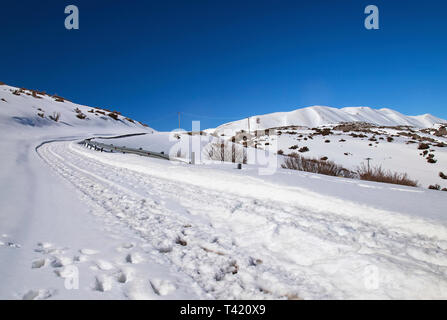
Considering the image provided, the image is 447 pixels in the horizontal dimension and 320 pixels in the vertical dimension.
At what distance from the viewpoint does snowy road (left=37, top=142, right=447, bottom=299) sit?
210 centimetres

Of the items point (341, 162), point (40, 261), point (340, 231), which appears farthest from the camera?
point (341, 162)

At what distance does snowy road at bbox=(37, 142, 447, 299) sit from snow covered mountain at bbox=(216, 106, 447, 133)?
254ft

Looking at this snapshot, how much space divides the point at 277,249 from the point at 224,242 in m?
0.71

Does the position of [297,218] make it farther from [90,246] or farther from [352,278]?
[90,246]

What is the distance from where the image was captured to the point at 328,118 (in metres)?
97.1

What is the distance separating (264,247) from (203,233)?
92 cm

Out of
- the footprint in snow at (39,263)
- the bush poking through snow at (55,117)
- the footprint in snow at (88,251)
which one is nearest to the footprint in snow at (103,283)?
the footprint in snow at (88,251)

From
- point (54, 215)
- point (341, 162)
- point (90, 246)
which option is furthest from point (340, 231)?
point (341, 162)

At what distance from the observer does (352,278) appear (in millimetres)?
2203

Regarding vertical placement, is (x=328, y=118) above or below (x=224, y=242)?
above

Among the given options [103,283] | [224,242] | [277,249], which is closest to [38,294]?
[103,283]

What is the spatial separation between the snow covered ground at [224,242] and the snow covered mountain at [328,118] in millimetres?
76772

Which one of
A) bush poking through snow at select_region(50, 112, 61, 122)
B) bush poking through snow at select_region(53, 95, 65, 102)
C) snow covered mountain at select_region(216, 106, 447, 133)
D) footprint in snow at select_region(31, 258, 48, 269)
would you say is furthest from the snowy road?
snow covered mountain at select_region(216, 106, 447, 133)

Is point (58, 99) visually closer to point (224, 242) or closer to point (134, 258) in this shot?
point (134, 258)
